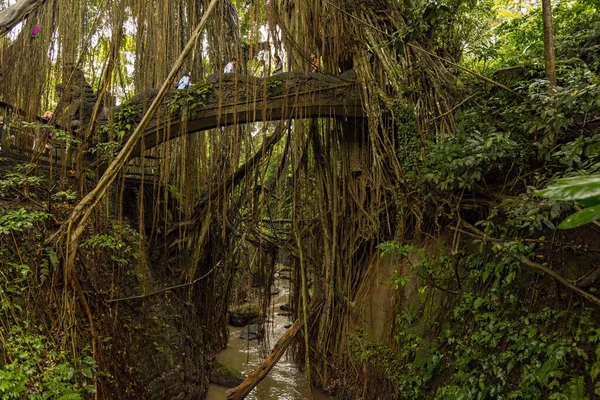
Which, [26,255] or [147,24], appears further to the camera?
[147,24]

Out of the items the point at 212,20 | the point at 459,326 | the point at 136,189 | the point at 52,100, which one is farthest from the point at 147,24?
the point at 459,326

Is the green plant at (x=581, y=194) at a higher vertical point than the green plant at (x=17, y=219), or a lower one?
higher

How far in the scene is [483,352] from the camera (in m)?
2.56

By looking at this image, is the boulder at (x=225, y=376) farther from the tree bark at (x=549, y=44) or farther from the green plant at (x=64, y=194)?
the tree bark at (x=549, y=44)

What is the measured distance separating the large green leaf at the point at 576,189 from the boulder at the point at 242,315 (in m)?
7.54

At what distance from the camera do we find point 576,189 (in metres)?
0.53

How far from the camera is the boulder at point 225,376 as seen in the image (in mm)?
4996

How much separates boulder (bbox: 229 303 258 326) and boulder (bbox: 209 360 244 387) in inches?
94.7

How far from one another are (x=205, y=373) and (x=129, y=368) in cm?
163

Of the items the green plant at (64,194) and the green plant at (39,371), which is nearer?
the green plant at (39,371)

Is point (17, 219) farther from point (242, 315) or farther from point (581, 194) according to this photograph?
point (242, 315)

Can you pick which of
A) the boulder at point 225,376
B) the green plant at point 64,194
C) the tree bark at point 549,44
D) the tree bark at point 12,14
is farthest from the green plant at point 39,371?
the tree bark at point 549,44

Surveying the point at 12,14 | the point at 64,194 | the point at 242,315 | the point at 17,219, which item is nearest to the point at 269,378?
the point at 242,315

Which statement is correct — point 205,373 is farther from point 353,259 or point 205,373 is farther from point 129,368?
point 353,259
